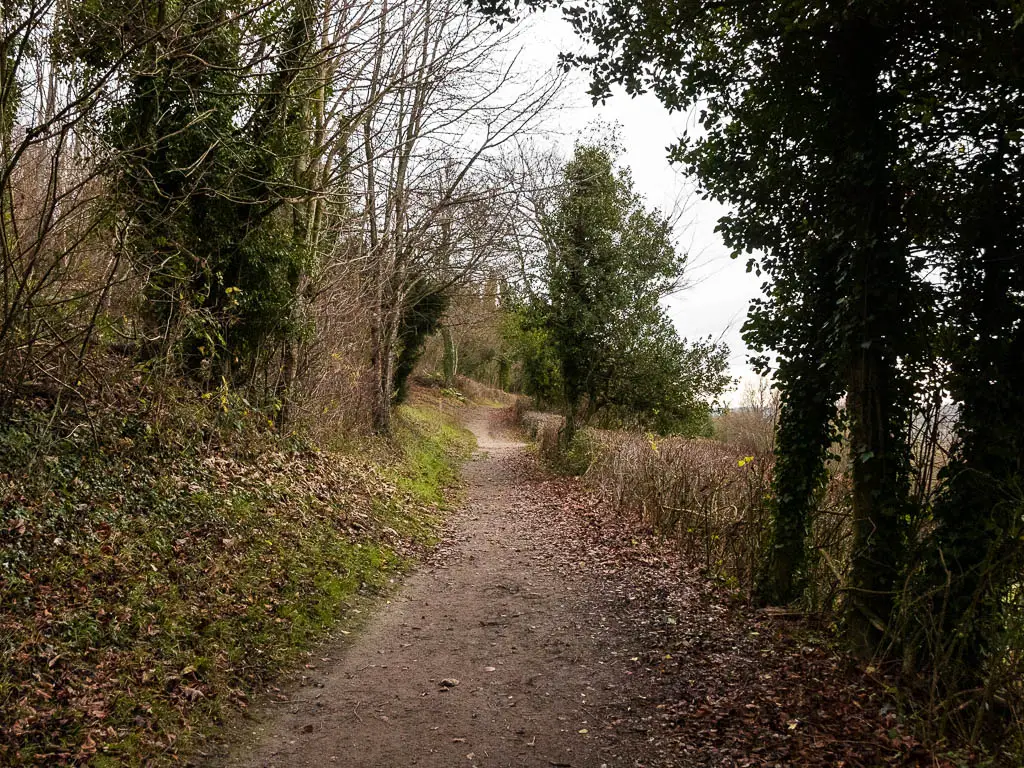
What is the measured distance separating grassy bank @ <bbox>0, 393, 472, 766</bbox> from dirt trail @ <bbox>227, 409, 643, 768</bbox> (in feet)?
1.73

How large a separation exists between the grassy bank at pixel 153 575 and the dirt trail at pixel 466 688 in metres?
0.53

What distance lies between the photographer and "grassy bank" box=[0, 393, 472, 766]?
13.7 feet

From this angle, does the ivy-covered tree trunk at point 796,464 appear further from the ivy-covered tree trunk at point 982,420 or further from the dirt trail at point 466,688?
the dirt trail at point 466,688

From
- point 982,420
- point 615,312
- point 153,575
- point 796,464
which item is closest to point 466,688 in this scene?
point 153,575

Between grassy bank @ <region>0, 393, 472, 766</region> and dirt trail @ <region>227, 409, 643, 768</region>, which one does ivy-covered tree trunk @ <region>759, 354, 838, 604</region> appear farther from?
grassy bank @ <region>0, 393, 472, 766</region>

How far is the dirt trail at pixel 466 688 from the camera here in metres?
4.60

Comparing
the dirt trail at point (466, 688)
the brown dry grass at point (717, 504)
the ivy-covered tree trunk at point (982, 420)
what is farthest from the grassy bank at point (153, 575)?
the ivy-covered tree trunk at point (982, 420)

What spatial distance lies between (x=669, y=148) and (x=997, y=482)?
4.69 m

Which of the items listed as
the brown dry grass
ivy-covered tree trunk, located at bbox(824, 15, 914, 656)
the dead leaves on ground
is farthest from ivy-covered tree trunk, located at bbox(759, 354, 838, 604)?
ivy-covered tree trunk, located at bbox(824, 15, 914, 656)

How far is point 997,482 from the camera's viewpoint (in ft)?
14.1

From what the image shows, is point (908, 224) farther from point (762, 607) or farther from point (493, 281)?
point (493, 281)

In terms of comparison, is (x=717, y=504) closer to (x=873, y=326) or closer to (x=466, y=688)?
(x=873, y=326)

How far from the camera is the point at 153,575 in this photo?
5.72m

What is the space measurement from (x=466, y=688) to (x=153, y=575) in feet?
9.83
